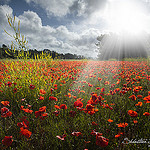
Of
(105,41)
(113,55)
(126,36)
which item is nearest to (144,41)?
(126,36)

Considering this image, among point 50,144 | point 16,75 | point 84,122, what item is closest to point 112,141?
point 84,122

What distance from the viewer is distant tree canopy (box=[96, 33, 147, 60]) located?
79.5 ft

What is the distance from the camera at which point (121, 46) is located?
27438 mm

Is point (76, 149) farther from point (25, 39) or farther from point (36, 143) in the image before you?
point (25, 39)

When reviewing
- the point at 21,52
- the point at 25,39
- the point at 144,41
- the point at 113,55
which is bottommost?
the point at 21,52

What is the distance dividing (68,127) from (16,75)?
2.13 metres

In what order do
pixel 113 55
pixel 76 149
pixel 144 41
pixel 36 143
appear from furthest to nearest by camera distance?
1. pixel 113 55
2. pixel 144 41
3. pixel 36 143
4. pixel 76 149

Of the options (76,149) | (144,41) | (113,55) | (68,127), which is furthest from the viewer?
(113,55)

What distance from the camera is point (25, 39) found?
2.81m

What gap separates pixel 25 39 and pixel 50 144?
251cm

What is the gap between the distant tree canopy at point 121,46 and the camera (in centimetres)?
2422

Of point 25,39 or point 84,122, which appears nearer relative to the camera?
point 84,122

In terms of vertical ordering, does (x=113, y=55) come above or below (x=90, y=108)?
above

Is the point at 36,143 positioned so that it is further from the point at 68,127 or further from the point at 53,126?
the point at 68,127
